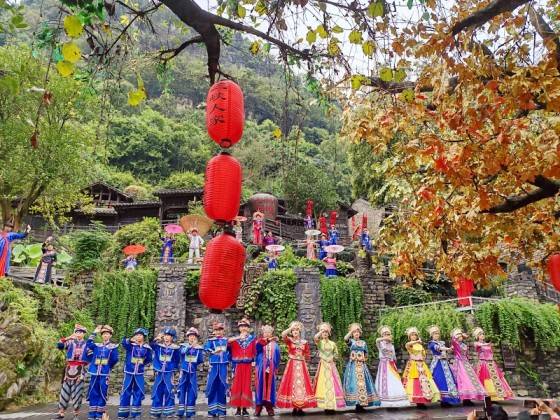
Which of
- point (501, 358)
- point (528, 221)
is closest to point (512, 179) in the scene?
point (528, 221)

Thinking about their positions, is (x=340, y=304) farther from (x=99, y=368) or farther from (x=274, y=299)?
(x=99, y=368)

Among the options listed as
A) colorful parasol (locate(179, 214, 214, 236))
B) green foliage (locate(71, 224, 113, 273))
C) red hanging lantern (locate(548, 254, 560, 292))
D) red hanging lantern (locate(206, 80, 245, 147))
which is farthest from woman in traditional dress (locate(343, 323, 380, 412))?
colorful parasol (locate(179, 214, 214, 236))

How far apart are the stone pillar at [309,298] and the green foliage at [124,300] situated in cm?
436

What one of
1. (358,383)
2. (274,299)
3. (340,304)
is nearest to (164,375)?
(358,383)

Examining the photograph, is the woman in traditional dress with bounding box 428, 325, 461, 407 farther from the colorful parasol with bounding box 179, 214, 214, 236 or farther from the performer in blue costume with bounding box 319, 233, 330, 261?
the colorful parasol with bounding box 179, 214, 214, 236

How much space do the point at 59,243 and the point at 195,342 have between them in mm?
12641

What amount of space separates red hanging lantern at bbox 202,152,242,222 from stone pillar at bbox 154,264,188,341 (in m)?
9.55

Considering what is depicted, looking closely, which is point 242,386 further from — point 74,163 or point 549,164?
point 74,163

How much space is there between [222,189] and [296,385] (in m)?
4.76

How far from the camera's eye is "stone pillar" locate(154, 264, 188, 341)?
12609 mm

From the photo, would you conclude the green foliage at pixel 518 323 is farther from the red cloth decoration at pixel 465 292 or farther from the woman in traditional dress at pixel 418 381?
the woman in traditional dress at pixel 418 381

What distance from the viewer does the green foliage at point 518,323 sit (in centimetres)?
1164

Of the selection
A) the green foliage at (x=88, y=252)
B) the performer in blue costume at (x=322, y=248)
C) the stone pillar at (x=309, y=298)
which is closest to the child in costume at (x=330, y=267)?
the stone pillar at (x=309, y=298)

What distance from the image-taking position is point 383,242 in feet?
21.4
